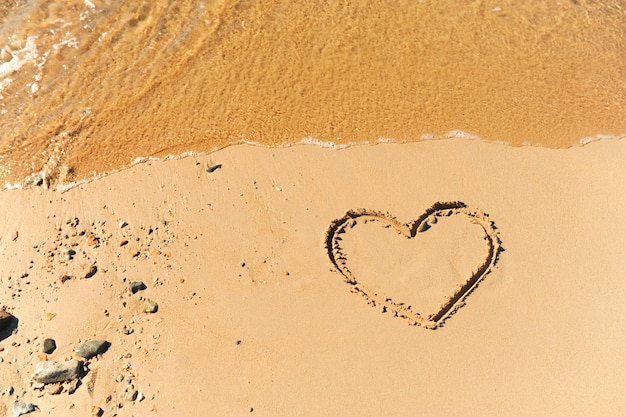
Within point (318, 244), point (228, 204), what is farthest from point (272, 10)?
point (318, 244)

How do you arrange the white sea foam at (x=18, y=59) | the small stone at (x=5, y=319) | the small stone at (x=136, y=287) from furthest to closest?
1. the white sea foam at (x=18, y=59)
2. the small stone at (x=136, y=287)
3. the small stone at (x=5, y=319)

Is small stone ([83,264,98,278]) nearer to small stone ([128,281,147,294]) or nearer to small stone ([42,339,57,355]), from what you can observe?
small stone ([128,281,147,294])

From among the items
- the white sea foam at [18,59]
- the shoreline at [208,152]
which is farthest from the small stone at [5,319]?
the white sea foam at [18,59]

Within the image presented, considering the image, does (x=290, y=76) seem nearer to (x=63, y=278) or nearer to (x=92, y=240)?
(x=92, y=240)

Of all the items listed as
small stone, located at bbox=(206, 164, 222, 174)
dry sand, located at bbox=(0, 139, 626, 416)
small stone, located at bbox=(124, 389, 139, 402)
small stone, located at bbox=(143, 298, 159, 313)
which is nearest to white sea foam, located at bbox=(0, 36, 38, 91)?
dry sand, located at bbox=(0, 139, 626, 416)

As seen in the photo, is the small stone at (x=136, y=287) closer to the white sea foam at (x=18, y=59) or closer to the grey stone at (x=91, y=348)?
the grey stone at (x=91, y=348)

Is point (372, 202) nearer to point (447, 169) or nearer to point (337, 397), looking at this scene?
point (447, 169)

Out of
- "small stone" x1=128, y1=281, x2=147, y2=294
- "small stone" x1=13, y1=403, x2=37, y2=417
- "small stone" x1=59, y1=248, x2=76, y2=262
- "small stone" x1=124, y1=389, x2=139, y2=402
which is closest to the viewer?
"small stone" x1=13, y1=403, x2=37, y2=417
